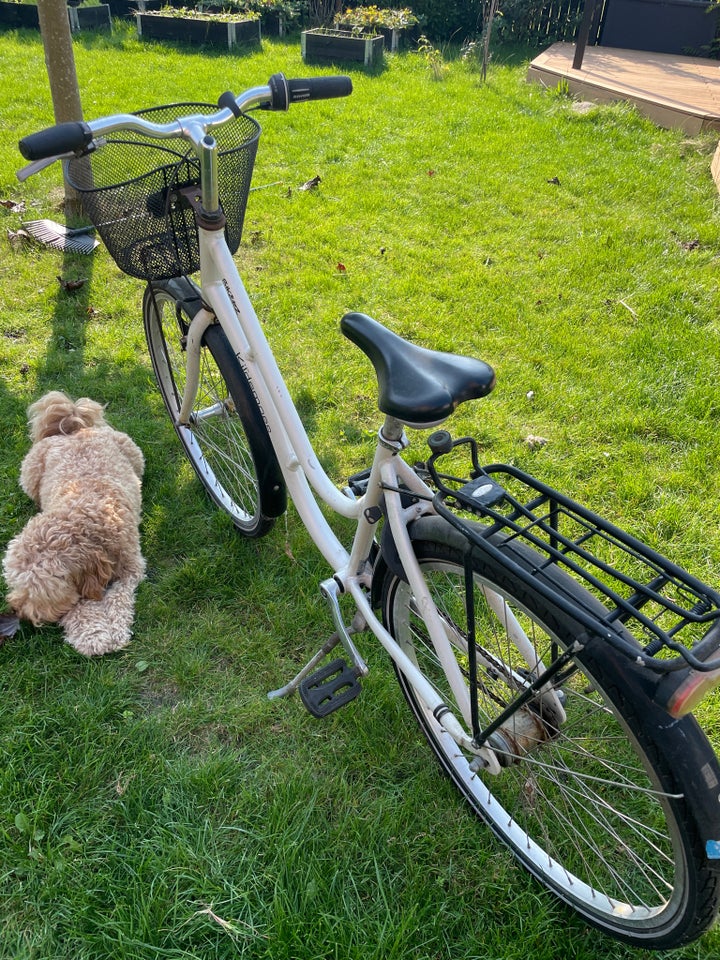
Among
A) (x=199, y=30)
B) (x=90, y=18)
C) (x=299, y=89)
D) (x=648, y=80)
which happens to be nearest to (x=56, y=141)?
(x=299, y=89)

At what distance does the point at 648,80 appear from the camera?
766cm

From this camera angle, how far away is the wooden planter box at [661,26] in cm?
890

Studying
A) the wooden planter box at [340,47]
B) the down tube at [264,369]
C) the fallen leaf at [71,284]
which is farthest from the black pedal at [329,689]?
the wooden planter box at [340,47]

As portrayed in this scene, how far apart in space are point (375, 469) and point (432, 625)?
0.41 meters

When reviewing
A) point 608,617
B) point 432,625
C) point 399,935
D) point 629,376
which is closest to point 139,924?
point 399,935

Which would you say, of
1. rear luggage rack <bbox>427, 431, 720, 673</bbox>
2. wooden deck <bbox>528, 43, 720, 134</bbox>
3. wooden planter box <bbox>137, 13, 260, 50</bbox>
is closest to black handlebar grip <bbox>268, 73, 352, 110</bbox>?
rear luggage rack <bbox>427, 431, 720, 673</bbox>

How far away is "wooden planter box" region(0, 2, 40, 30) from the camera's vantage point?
9117 millimetres

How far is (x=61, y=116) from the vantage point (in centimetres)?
452

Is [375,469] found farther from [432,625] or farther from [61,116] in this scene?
[61,116]

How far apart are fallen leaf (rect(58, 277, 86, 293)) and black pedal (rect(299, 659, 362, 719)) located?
3262 mm

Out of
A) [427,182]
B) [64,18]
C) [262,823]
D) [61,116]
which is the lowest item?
[262,823]

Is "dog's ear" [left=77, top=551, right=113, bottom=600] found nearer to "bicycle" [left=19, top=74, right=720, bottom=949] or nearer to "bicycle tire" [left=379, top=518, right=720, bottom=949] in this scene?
"bicycle" [left=19, top=74, right=720, bottom=949]

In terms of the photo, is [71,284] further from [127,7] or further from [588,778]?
[127,7]

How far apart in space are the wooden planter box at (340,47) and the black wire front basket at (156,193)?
682 cm
